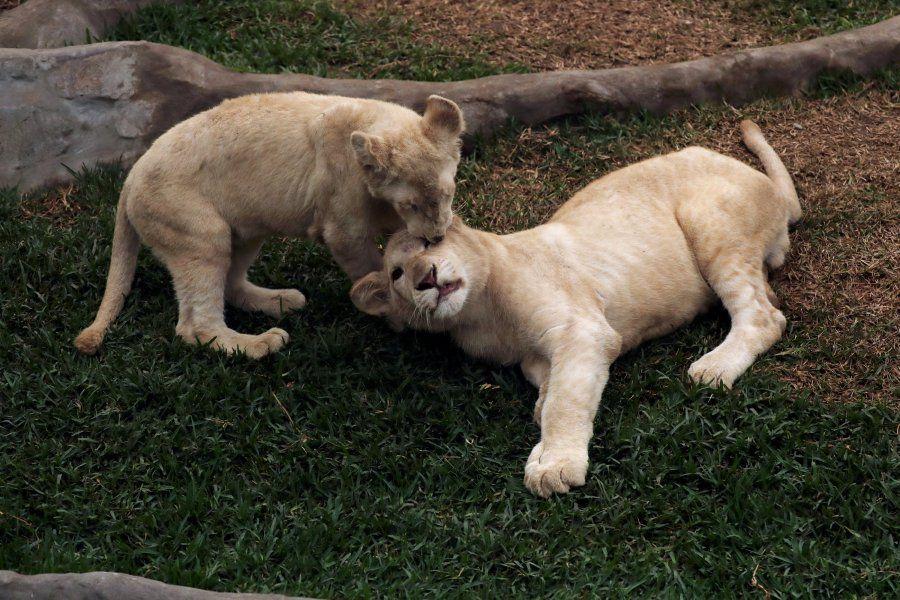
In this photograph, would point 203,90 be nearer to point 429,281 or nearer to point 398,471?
point 429,281

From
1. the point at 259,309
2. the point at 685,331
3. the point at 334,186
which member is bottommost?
the point at 259,309

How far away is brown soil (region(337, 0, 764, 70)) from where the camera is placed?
9266mm

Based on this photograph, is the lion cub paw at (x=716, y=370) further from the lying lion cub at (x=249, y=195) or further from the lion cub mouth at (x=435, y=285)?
the lying lion cub at (x=249, y=195)

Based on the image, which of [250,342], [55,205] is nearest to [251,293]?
[250,342]

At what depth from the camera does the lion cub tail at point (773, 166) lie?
7141 millimetres

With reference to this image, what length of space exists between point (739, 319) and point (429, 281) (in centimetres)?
182

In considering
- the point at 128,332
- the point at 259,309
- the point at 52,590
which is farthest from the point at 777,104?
the point at 52,590

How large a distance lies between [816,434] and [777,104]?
3674mm

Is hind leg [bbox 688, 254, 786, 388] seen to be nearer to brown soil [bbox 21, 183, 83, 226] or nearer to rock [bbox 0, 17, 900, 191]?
rock [bbox 0, 17, 900, 191]

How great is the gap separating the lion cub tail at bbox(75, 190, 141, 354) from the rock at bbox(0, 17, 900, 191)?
5.10 feet

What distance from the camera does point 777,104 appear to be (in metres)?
8.48

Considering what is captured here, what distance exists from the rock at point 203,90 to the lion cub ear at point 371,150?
2315 mm

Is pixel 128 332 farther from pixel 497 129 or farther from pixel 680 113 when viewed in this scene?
pixel 680 113

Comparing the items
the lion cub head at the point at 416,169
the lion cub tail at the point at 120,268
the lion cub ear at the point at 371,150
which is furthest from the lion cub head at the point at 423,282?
the lion cub tail at the point at 120,268
